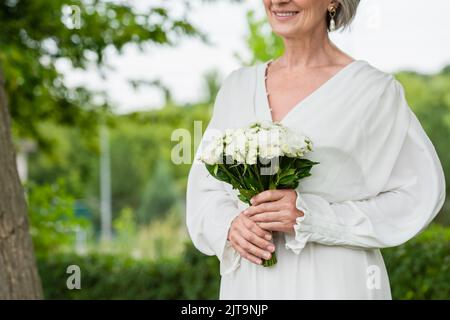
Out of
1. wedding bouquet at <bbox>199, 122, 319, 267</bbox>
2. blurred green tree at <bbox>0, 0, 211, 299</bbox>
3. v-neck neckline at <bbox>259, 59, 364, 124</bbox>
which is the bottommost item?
wedding bouquet at <bbox>199, 122, 319, 267</bbox>

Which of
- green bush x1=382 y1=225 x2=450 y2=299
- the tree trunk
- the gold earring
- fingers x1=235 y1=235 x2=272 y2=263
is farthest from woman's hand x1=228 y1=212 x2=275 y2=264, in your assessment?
green bush x1=382 y1=225 x2=450 y2=299

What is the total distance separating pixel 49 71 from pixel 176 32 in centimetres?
181

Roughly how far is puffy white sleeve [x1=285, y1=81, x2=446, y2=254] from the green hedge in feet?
10.3

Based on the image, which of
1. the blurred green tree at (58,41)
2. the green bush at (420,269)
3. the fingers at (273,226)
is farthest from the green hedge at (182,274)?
the fingers at (273,226)

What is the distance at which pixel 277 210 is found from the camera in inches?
101

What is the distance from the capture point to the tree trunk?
4176 mm

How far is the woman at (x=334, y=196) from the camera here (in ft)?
8.59

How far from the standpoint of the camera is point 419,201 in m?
2.70

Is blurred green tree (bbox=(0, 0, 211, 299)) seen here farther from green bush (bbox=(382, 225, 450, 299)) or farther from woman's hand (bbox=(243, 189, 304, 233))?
woman's hand (bbox=(243, 189, 304, 233))

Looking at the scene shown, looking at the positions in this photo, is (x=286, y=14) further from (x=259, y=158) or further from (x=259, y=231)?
(x=259, y=231)

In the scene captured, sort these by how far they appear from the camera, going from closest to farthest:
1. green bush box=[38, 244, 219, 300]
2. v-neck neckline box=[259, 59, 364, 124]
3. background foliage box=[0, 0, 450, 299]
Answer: v-neck neckline box=[259, 59, 364, 124]
background foliage box=[0, 0, 450, 299]
green bush box=[38, 244, 219, 300]

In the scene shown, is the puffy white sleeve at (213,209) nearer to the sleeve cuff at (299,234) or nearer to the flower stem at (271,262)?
the flower stem at (271,262)

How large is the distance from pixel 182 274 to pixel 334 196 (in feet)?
13.4
